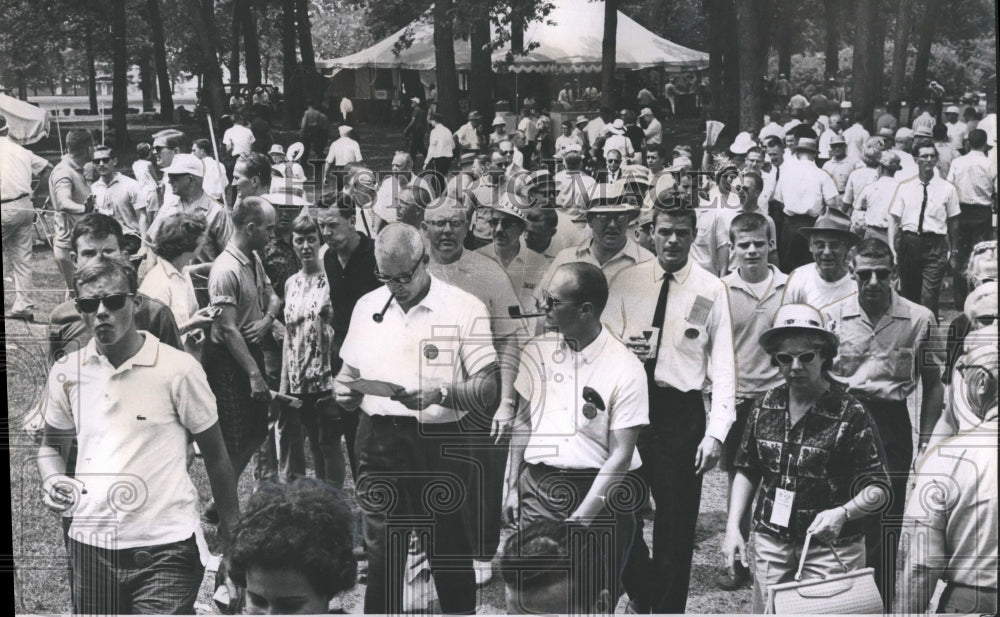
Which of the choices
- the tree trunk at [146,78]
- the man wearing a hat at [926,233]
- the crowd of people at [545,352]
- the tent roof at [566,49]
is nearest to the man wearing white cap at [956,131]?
the crowd of people at [545,352]

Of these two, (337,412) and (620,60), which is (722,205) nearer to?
(620,60)

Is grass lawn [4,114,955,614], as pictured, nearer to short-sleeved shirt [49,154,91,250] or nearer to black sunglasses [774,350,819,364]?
short-sleeved shirt [49,154,91,250]

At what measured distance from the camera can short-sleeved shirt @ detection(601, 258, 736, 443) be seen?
7520 mm

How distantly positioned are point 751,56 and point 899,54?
0.76m

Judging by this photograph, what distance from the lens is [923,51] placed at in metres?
7.68

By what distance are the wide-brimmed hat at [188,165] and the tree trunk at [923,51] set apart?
12.3 ft

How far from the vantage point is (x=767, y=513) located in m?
7.58

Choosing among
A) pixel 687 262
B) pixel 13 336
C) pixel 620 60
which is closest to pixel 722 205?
pixel 687 262

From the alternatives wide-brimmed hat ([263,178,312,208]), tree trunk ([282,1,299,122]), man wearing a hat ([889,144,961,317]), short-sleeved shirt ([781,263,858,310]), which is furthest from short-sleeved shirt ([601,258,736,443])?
tree trunk ([282,1,299,122])

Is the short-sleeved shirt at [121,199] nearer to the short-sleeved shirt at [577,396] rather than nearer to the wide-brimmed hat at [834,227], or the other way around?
the short-sleeved shirt at [577,396]

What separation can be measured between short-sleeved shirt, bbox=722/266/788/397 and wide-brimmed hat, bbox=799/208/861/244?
27 cm

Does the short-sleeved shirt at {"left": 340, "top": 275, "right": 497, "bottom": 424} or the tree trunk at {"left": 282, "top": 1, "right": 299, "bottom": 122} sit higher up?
the tree trunk at {"left": 282, "top": 1, "right": 299, "bottom": 122}

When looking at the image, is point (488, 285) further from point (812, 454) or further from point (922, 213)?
point (922, 213)

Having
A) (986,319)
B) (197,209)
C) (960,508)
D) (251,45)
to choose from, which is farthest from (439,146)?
(960,508)
